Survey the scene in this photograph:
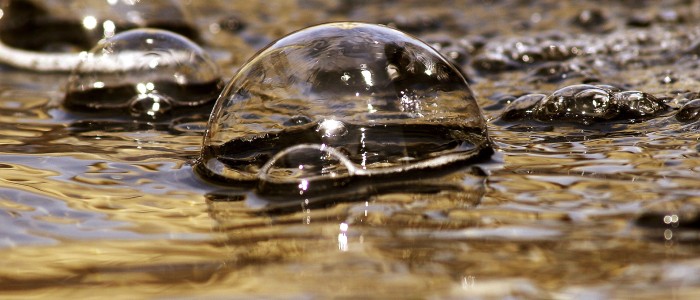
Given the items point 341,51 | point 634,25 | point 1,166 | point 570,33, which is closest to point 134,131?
point 1,166

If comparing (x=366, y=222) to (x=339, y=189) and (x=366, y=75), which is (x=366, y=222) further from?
(x=366, y=75)

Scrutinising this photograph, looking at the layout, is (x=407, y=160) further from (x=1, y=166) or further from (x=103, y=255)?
(x=1, y=166)

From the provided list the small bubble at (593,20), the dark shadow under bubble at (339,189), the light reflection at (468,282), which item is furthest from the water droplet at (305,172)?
the small bubble at (593,20)

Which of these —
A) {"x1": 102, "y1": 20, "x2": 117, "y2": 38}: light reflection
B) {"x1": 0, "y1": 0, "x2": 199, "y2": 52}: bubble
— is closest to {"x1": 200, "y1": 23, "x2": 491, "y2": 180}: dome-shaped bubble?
{"x1": 0, "y1": 0, "x2": 199, "y2": 52}: bubble

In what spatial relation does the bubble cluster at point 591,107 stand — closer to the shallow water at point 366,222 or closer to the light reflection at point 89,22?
the shallow water at point 366,222

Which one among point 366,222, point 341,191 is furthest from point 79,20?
point 366,222
